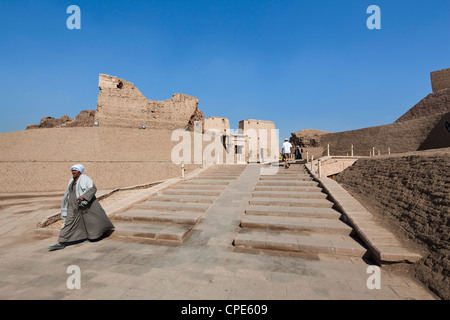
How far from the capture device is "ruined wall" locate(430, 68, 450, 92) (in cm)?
2812

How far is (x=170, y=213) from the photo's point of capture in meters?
5.96

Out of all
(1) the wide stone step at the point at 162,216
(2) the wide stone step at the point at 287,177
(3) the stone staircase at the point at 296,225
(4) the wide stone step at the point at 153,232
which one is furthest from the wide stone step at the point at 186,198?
(2) the wide stone step at the point at 287,177

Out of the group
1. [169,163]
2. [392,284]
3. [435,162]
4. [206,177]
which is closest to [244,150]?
[169,163]

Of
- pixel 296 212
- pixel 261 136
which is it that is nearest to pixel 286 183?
pixel 296 212

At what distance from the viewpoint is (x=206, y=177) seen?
9961mm

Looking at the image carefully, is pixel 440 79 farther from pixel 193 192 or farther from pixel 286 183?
pixel 193 192

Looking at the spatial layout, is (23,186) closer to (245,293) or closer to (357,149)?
(245,293)

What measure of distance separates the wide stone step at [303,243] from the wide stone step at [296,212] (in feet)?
2.75

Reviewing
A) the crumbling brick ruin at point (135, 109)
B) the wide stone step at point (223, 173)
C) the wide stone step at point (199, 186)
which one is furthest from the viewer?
the crumbling brick ruin at point (135, 109)

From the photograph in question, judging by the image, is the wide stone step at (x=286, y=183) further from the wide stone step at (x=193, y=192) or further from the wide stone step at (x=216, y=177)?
the wide stone step at (x=193, y=192)

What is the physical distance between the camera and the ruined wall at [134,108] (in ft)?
60.6

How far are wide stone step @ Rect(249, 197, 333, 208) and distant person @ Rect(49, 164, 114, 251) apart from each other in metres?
4.13
